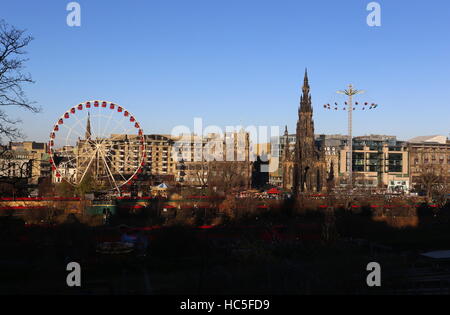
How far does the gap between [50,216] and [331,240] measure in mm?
25695

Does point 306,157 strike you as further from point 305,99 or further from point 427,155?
point 427,155

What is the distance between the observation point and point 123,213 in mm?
50594

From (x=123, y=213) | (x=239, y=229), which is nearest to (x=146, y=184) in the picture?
(x=123, y=213)

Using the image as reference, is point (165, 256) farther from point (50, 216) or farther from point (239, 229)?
point (50, 216)

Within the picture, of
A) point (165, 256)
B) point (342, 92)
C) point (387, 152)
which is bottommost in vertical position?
point (165, 256)
